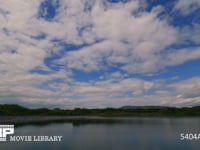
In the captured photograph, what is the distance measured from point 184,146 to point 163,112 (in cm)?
15203

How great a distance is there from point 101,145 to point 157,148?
10.0m

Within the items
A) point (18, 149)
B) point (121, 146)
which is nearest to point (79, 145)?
point (121, 146)

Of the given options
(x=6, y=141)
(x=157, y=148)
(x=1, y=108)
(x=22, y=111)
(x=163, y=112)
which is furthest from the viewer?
(x=163, y=112)

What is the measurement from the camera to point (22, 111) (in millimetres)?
167250

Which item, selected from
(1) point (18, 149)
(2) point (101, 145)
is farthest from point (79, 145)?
(1) point (18, 149)

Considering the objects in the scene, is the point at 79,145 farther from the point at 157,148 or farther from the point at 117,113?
the point at 117,113

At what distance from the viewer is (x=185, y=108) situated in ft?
624

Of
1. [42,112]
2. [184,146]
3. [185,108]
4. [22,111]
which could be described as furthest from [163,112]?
[184,146]

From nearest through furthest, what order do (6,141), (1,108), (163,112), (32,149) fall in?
1. (32,149)
2. (6,141)
3. (1,108)
4. (163,112)

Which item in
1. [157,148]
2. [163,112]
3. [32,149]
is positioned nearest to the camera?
[32,149]

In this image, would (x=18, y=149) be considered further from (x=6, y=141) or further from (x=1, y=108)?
(x=1, y=108)

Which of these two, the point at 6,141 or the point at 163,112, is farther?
the point at 163,112

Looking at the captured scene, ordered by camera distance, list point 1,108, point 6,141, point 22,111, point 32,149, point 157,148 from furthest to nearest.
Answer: point 22,111
point 1,108
point 6,141
point 157,148
point 32,149

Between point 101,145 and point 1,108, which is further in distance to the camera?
point 1,108
